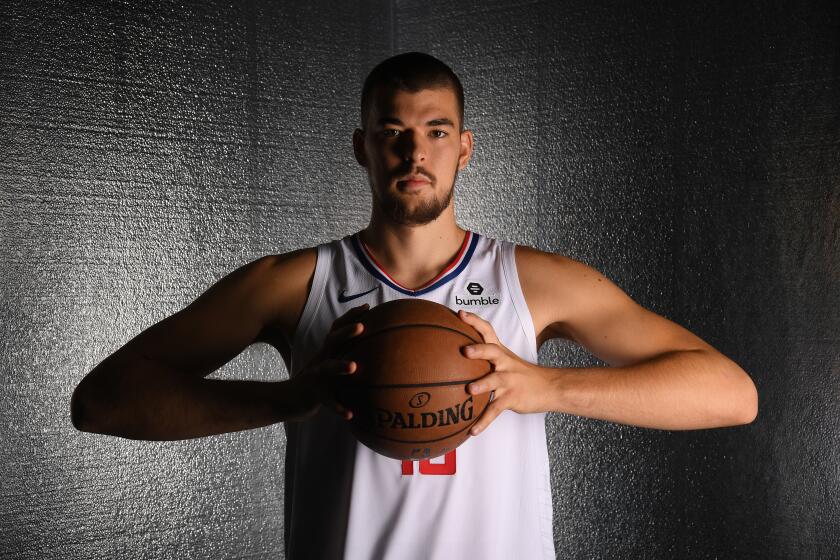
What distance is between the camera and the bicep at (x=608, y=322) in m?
1.57

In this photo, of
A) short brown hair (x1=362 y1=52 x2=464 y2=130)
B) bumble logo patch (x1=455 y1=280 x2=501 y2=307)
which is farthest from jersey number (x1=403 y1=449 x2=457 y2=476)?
short brown hair (x1=362 y1=52 x2=464 y2=130)

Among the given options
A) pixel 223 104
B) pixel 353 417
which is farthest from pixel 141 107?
pixel 353 417

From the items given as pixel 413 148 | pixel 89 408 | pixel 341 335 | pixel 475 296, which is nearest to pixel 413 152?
pixel 413 148

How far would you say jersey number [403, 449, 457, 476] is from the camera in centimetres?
144

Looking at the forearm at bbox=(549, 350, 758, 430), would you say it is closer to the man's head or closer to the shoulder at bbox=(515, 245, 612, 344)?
the shoulder at bbox=(515, 245, 612, 344)

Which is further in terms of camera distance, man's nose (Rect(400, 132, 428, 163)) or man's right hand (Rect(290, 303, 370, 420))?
man's nose (Rect(400, 132, 428, 163))

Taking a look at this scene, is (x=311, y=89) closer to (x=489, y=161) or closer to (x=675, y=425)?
(x=489, y=161)

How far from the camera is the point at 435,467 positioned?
56.9 inches

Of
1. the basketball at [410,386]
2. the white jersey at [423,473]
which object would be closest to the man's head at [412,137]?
the white jersey at [423,473]

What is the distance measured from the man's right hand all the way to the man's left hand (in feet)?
0.55

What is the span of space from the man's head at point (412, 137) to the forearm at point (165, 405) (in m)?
0.42

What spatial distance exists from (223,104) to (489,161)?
2.89 feet

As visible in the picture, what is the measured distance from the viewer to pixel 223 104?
2.58m

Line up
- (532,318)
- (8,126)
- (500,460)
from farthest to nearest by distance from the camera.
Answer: (8,126), (532,318), (500,460)
